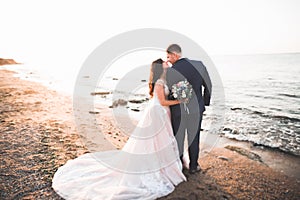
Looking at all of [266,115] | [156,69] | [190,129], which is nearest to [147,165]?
[190,129]

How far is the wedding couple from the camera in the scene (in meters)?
3.96

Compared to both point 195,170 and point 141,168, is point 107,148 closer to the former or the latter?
point 141,168

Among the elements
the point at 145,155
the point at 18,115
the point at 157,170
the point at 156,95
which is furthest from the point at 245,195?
the point at 18,115

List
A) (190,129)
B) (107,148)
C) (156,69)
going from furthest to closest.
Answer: (107,148) < (190,129) < (156,69)

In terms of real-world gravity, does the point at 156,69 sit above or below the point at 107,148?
above

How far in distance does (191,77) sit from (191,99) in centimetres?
44

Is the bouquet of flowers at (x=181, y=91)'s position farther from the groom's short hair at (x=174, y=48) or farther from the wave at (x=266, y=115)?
the wave at (x=266, y=115)

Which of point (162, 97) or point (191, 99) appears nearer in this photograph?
point (162, 97)

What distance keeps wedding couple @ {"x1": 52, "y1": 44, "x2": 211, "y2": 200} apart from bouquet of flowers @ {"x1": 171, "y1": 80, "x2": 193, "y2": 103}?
71mm

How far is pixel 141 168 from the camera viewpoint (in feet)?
13.6

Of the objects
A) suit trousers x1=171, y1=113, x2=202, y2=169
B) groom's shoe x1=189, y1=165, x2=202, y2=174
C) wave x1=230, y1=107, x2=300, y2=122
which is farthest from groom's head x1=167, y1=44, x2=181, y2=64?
wave x1=230, y1=107, x2=300, y2=122

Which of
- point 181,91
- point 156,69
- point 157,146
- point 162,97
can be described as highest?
point 156,69

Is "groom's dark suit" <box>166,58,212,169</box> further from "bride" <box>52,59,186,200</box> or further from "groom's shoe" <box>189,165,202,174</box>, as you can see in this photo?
"bride" <box>52,59,186,200</box>

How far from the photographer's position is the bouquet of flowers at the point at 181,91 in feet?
13.8
